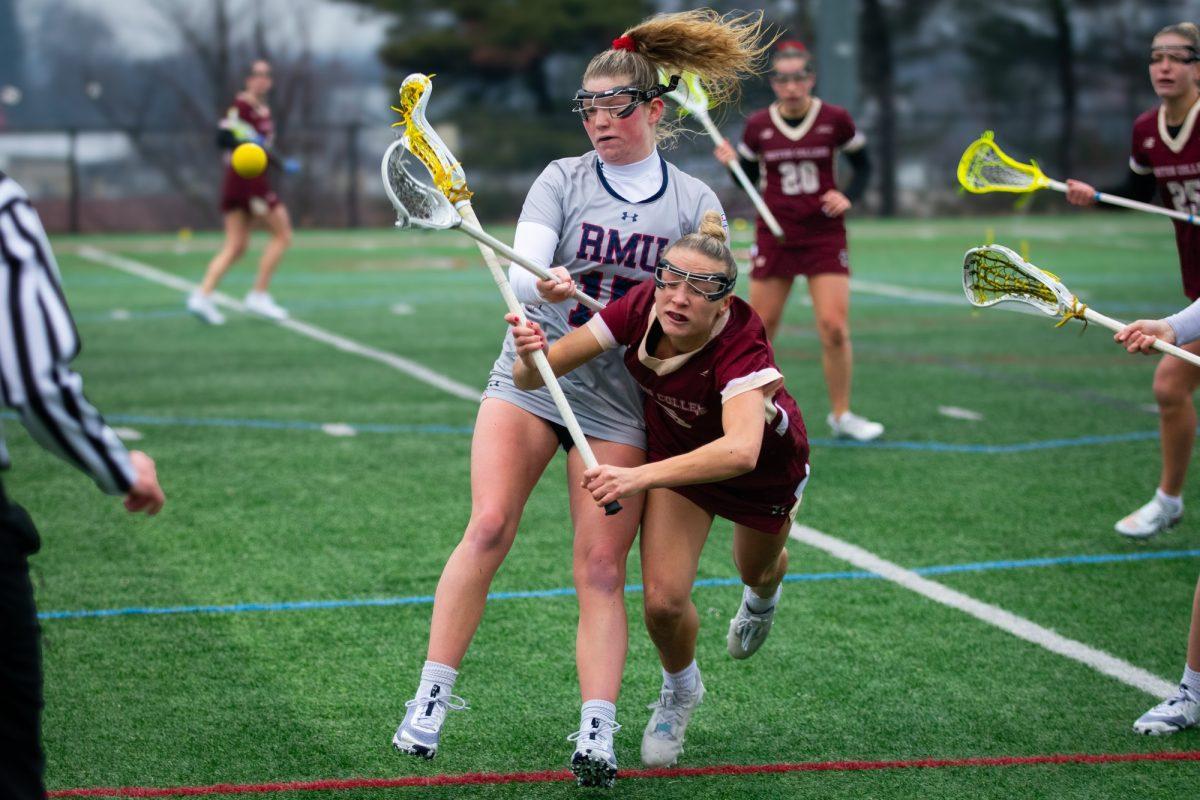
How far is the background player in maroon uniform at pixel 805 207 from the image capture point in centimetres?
889

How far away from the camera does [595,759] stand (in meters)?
3.95

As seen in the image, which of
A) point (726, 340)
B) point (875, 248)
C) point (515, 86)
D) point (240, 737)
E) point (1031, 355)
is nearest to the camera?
point (726, 340)

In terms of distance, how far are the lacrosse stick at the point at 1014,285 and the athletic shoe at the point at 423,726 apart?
2216 mm

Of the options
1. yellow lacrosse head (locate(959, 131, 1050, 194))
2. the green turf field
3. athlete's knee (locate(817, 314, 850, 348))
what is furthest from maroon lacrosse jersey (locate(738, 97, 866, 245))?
yellow lacrosse head (locate(959, 131, 1050, 194))

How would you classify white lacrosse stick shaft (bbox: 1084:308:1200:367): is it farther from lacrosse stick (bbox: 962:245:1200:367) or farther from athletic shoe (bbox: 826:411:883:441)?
athletic shoe (bbox: 826:411:883:441)

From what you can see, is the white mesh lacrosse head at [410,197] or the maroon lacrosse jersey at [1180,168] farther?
the maroon lacrosse jersey at [1180,168]

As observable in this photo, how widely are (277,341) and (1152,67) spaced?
28.4 feet

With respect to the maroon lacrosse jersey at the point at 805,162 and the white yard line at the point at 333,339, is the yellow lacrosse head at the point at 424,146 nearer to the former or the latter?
the maroon lacrosse jersey at the point at 805,162

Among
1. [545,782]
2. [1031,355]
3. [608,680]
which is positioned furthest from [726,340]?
[1031,355]

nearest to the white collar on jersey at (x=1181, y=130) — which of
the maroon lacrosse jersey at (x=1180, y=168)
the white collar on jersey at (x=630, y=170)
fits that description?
the maroon lacrosse jersey at (x=1180, y=168)

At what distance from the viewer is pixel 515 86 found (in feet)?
130

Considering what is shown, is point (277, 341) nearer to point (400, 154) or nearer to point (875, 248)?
point (400, 154)

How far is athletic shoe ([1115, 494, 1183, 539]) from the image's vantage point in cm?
→ 668

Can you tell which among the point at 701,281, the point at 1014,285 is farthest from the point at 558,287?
the point at 1014,285
